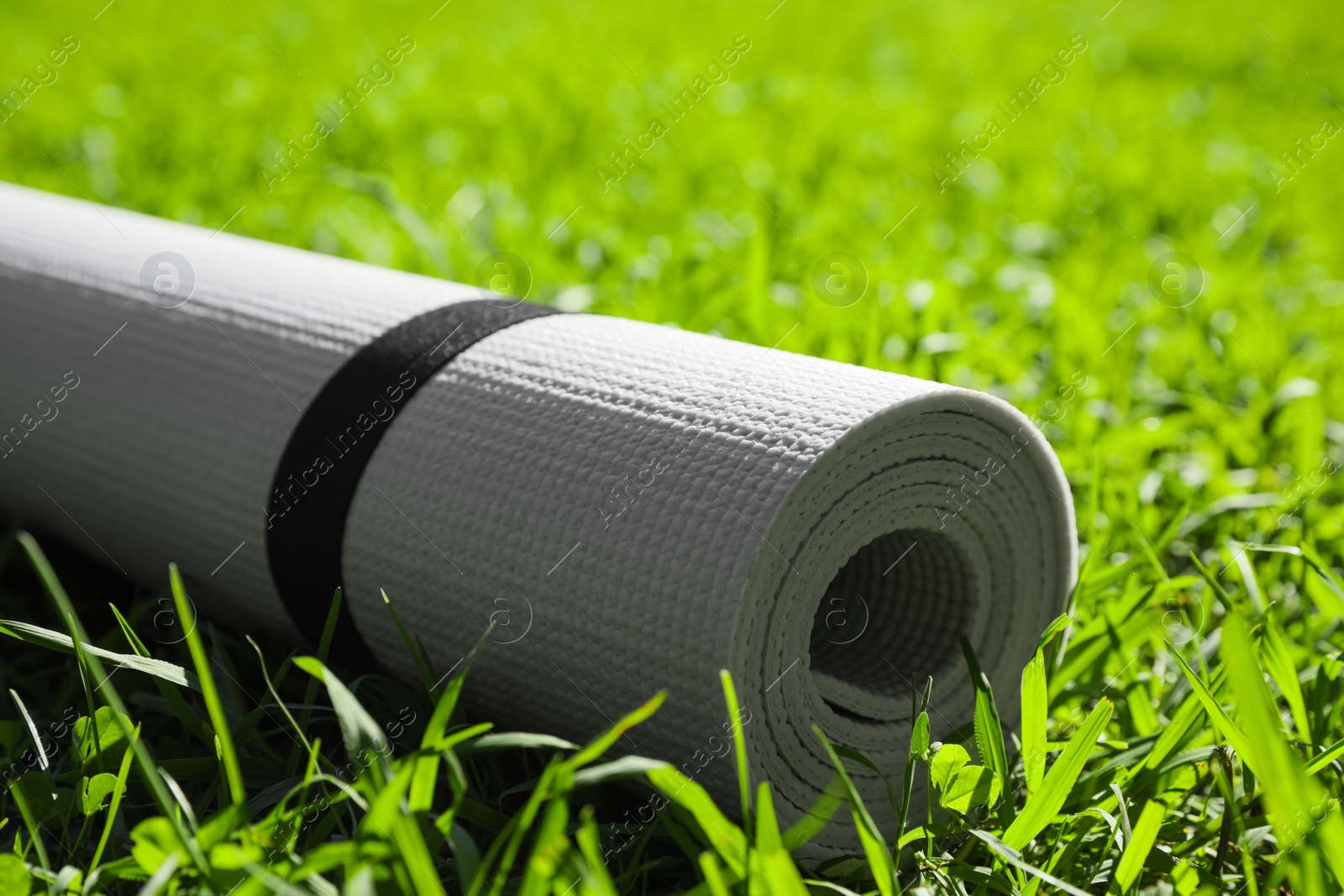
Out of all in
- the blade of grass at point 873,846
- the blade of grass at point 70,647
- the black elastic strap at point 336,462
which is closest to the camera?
the blade of grass at point 873,846

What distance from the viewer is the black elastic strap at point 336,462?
1.62 m

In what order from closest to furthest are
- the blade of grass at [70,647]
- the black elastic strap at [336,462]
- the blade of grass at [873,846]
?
the blade of grass at [873,846], the blade of grass at [70,647], the black elastic strap at [336,462]

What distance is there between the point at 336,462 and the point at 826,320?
172cm

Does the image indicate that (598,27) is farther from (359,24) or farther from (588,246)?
(588,246)

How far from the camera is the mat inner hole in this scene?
1643 millimetres

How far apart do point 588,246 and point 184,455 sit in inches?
79.8

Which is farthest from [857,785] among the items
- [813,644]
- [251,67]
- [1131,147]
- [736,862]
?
A: [251,67]

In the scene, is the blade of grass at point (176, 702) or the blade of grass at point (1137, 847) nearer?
the blade of grass at point (1137, 847)

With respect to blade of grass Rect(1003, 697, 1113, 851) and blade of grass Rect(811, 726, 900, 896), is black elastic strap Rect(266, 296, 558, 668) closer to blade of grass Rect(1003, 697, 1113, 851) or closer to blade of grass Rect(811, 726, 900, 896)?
blade of grass Rect(811, 726, 900, 896)

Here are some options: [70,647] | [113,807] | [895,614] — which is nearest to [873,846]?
[895,614]

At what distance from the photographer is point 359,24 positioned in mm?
7289

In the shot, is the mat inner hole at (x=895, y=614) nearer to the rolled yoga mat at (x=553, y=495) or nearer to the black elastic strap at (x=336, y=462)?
the rolled yoga mat at (x=553, y=495)

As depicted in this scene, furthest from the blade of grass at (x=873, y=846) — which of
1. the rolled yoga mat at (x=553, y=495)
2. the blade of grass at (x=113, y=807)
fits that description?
the blade of grass at (x=113, y=807)

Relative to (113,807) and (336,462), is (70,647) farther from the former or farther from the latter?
(336,462)
